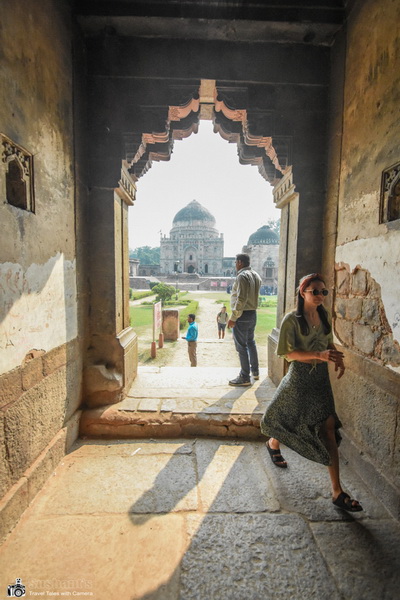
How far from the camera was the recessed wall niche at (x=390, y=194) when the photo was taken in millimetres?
1838

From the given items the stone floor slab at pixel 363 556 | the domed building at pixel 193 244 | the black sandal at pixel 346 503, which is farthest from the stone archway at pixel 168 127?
the domed building at pixel 193 244

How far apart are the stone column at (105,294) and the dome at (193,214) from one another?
1910 inches

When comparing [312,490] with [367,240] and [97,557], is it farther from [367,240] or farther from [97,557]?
[367,240]

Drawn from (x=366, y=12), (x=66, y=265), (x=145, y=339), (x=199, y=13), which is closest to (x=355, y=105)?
(x=366, y=12)

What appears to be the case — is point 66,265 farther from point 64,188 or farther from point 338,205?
point 338,205

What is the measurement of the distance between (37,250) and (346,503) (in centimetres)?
264

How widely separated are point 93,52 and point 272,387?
391cm

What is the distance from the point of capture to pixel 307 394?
1.88 metres

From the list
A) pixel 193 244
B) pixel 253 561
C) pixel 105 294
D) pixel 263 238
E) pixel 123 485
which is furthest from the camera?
pixel 193 244

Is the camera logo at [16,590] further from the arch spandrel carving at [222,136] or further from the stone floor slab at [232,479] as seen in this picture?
the arch spandrel carving at [222,136]

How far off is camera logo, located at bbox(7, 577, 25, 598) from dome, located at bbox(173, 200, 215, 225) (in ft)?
166

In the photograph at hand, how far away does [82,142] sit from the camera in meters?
2.63

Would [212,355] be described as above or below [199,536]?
below

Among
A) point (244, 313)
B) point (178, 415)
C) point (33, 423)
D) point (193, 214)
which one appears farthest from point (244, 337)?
point (193, 214)
